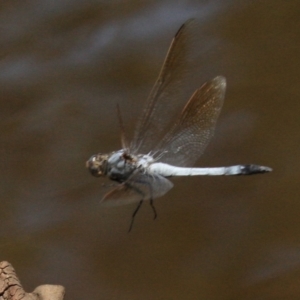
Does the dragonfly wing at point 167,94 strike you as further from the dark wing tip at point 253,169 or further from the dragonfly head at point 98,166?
the dark wing tip at point 253,169

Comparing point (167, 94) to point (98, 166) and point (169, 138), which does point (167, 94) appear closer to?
point (169, 138)

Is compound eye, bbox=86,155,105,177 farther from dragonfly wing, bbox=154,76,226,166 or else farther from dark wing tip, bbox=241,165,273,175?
dark wing tip, bbox=241,165,273,175

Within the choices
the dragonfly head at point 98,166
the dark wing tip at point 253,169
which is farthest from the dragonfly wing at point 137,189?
the dark wing tip at point 253,169

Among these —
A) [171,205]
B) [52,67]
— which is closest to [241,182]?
[171,205]

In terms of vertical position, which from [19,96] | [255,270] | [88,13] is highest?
[88,13]

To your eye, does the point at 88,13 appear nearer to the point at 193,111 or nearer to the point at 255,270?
the point at 193,111

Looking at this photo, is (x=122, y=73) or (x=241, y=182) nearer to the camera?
(x=241, y=182)

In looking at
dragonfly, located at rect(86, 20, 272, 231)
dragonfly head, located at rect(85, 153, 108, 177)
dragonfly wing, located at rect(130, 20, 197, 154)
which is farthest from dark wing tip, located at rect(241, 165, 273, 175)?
dragonfly head, located at rect(85, 153, 108, 177)

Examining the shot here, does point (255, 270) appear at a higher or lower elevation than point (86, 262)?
lower
